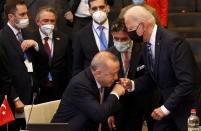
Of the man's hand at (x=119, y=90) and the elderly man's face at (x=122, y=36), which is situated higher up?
the elderly man's face at (x=122, y=36)

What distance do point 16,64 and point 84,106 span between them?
1.72 m

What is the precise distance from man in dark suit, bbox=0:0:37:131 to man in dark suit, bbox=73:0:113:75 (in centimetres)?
55

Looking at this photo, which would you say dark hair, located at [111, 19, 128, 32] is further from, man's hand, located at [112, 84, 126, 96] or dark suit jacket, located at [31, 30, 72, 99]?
dark suit jacket, located at [31, 30, 72, 99]

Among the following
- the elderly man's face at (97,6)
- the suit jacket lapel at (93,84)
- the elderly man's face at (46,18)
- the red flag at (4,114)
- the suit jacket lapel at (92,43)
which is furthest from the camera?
the elderly man's face at (46,18)

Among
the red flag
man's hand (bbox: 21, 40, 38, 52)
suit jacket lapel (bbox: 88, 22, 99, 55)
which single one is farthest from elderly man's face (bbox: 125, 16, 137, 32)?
man's hand (bbox: 21, 40, 38, 52)

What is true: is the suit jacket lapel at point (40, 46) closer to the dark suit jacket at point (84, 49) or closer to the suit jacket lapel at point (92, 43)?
the dark suit jacket at point (84, 49)

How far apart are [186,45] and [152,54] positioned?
1.13 feet

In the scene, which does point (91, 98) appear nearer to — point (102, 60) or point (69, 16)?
point (102, 60)

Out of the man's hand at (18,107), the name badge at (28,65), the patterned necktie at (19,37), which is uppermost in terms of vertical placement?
the patterned necktie at (19,37)

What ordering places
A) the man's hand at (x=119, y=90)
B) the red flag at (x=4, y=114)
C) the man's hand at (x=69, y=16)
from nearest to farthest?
the man's hand at (x=119, y=90)
the red flag at (x=4, y=114)
the man's hand at (x=69, y=16)

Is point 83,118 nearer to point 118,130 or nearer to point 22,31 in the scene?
point 118,130

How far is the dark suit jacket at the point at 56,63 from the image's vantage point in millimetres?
5844

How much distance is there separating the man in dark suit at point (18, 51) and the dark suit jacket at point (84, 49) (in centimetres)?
53

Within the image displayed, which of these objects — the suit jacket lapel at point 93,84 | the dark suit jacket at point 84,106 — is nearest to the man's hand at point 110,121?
the dark suit jacket at point 84,106
